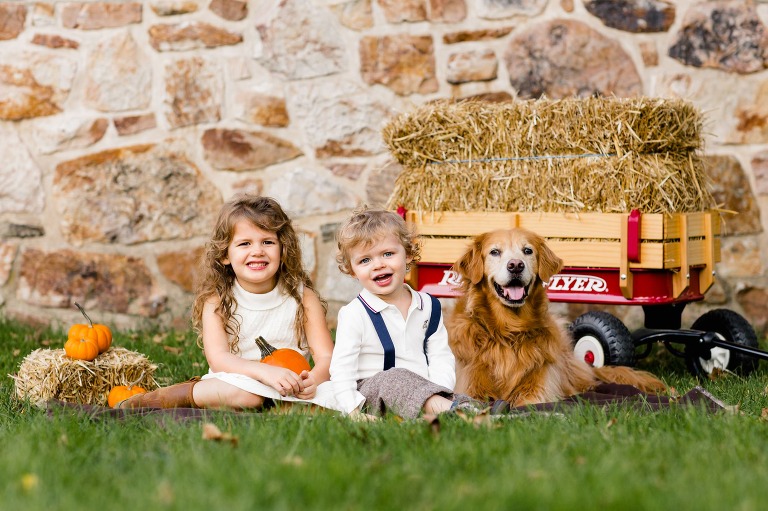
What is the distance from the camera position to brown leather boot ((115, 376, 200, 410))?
379cm

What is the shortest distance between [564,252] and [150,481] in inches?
111

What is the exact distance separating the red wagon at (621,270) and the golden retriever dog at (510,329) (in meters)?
0.50

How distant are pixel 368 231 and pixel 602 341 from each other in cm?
164

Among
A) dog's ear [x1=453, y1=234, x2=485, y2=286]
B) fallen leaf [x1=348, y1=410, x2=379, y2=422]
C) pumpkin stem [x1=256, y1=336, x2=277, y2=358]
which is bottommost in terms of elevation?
fallen leaf [x1=348, y1=410, x2=379, y2=422]

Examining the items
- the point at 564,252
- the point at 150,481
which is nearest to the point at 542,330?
the point at 564,252

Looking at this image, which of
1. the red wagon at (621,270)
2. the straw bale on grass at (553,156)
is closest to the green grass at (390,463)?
the red wagon at (621,270)

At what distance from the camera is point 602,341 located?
473 cm

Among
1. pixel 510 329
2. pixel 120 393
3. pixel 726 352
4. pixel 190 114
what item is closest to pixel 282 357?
pixel 120 393

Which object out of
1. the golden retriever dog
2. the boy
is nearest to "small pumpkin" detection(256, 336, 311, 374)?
the boy

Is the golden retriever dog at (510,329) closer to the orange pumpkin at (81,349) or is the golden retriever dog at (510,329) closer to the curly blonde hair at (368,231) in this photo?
the curly blonde hair at (368,231)

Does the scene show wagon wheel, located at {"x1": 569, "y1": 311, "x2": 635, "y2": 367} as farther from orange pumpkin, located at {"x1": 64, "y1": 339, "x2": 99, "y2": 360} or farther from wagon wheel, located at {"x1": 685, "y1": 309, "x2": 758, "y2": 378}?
orange pumpkin, located at {"x1": 64, "y1": 339, "x2": 99, "y2": 360}

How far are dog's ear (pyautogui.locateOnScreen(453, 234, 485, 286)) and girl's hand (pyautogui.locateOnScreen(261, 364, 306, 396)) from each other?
0.95 meters

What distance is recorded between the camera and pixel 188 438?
285 centimetres

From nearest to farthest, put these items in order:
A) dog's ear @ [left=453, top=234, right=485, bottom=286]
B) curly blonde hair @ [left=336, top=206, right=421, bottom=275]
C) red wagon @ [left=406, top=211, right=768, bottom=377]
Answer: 1. curly blonde hair @ [left=336, top=206, right=421, bottom=275]
2. dog's ear @ [left=453, top=234, right=485, bottom=286]
3. red wagon @ [left=406, top=211, right=768, bottom=377]
